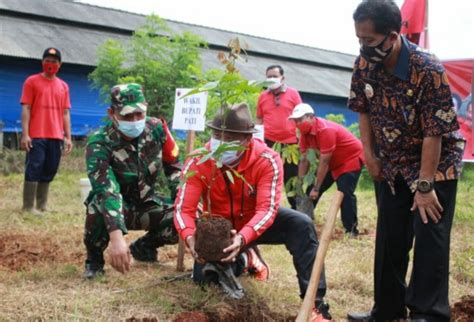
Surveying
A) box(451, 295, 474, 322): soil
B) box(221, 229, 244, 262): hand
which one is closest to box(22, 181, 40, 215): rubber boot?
box(221, 229, 244, 262): hand

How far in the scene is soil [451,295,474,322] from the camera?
312 centimetres

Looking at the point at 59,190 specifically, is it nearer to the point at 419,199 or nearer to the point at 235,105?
the point at 235,105

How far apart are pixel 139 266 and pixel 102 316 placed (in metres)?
1.19

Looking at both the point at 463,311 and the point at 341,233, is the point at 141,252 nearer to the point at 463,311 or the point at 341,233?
the point at 463,311

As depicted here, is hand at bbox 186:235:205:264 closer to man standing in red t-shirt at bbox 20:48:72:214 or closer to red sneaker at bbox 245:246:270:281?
red sneaker at bbox 245:246:270:281

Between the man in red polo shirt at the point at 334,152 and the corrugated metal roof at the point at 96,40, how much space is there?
357 inches

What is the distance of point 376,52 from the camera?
2.70 metres

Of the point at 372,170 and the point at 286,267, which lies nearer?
the point at 372,170

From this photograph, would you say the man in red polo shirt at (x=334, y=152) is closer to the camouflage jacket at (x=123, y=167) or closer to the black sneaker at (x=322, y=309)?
the camouflage jacket at (x=123, y=167)

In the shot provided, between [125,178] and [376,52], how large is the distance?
6.24 feet

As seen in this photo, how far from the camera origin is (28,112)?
6477mm

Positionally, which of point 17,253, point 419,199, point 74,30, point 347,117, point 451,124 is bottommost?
point 17,253

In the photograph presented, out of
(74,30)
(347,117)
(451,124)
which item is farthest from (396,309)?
(347,117)

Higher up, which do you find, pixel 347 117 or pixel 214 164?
pixel 347 117
